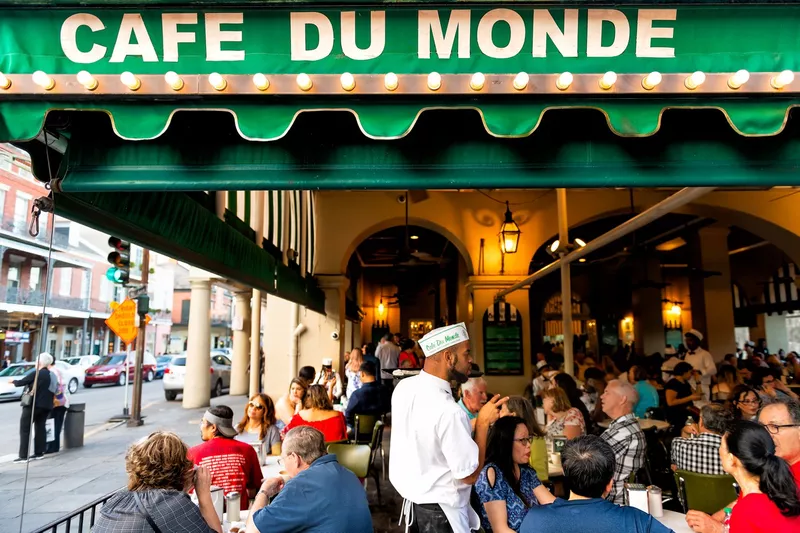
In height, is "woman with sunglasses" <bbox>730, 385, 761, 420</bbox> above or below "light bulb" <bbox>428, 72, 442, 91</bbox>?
below

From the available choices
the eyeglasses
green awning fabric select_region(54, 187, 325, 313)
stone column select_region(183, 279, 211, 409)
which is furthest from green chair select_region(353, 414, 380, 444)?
stone column select_region(183, 279, 211, 409)

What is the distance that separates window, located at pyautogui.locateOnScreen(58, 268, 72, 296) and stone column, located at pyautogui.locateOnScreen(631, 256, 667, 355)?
95.4 feet

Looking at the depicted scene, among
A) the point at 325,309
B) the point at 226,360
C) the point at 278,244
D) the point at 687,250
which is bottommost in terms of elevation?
the point at 226,360

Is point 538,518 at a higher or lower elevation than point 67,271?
lower

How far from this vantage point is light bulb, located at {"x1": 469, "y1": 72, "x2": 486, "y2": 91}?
191 cm

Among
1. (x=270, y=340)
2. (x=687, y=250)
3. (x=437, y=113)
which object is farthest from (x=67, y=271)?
(x=437, y=113)

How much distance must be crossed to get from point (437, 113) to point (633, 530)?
1.86 m

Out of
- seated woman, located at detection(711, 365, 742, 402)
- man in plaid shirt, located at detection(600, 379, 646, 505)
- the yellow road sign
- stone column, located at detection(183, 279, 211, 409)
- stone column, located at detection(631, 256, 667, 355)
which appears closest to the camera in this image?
man in plaid shirt, located at detection(600, 379, 646, 505)

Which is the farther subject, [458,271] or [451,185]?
[458,271]

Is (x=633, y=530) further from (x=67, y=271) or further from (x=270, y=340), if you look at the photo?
(x=67, y=271)

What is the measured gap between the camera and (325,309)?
995 centimetres

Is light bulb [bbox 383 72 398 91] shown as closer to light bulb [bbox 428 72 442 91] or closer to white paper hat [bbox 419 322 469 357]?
light bulb [bbox 428 72 442 91]

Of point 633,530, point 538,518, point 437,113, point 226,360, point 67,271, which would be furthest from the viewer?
point 67,271

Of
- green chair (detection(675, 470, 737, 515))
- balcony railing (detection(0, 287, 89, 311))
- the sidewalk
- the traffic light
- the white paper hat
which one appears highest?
balcony railing (detection(0, 287, 89, 311))
